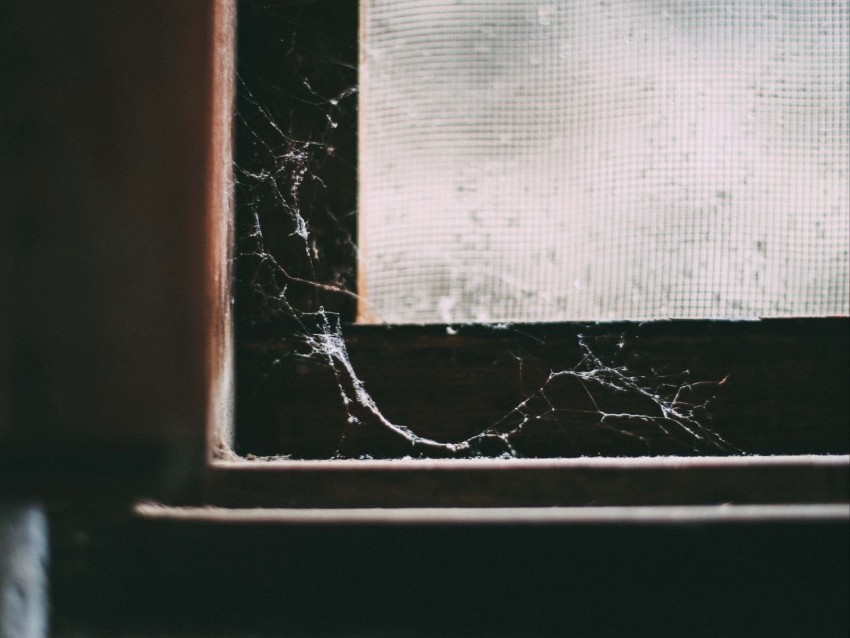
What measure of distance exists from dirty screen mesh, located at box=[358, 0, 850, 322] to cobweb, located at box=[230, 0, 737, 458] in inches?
1.2

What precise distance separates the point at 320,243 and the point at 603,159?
0.31 m

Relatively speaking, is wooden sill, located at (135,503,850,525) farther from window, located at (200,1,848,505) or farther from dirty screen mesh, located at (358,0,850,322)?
dirty screen mesh, located at (358,0,850,322)

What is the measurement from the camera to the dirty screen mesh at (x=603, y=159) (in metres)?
0.53

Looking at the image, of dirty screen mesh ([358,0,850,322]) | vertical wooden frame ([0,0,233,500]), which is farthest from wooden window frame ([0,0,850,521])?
dirty screen mesh ([358,0,850,322])

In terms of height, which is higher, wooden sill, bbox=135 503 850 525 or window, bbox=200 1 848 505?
window, bbox=200 1 848 505

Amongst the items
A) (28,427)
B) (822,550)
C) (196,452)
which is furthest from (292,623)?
(822,550)

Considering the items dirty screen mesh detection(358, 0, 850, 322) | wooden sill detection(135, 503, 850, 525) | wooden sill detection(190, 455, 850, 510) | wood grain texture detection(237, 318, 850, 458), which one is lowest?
wooden sill detection(135, 503, 850, 525)

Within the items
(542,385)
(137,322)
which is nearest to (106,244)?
(137,322)

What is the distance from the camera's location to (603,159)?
1.75 ft

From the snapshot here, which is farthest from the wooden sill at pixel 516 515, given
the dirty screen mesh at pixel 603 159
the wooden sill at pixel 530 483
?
the dirty screen mesh at pixel 603 159

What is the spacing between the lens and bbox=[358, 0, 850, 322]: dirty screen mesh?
525mm

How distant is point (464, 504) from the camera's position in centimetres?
46

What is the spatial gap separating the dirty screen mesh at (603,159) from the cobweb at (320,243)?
30 millimetres

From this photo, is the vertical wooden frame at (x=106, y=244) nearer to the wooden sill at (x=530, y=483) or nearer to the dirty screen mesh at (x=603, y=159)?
the wooden sill at (x=530, y=483)
